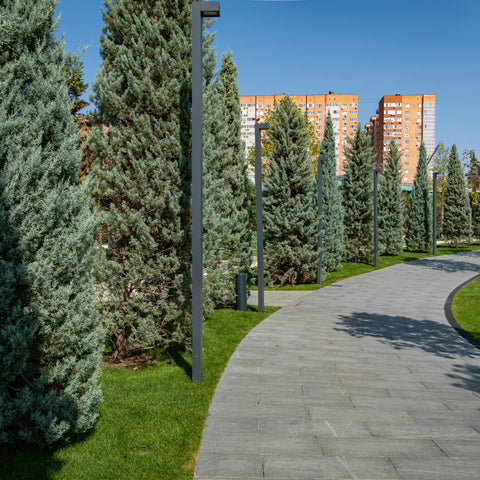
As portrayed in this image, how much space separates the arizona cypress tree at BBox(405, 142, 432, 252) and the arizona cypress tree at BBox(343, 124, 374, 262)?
9564 mm

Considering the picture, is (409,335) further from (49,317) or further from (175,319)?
(49,317)

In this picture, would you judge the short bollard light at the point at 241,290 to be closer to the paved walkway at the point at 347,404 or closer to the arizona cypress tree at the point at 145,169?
the paved walkway at the point at 347,404

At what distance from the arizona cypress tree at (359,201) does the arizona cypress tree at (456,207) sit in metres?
14.8

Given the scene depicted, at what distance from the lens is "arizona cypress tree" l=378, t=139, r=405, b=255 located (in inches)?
1193

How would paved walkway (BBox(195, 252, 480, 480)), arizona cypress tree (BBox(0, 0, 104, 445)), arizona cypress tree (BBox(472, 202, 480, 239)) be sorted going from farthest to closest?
arizona cypress tree (BBox(472, 202, 480, 239)) < paved walkway (BBox(195, 252, 480, 480)) < arizona cypress tree (BBox(0, 0, 104, 445))

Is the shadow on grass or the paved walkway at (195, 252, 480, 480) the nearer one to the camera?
the paved walkway at (195, 252, 480, 480)

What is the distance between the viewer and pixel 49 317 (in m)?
3.72

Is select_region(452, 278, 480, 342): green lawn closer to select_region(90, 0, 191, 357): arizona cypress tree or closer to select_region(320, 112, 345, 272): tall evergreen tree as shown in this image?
select_region(320, 112, 345, 272): tall evergreen tree

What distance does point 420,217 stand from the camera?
33.2 meters

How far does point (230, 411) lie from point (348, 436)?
4.53 feet

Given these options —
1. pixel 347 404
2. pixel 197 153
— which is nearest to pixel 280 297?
pixel 347 404

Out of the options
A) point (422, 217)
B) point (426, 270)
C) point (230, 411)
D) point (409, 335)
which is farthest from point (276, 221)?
point (422, 217)

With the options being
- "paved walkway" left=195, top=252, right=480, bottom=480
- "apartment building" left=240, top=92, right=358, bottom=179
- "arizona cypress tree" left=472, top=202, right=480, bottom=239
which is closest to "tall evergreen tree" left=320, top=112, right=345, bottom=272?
"paved walkway" left=195, top=252, right=480, bottom=480

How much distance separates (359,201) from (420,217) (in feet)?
33.4
